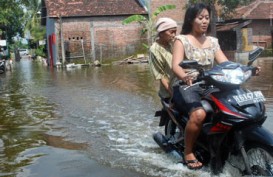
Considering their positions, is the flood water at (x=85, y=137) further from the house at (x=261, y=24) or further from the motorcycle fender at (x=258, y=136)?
the house at (x=261, y=24)

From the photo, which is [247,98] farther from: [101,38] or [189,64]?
[101,38]

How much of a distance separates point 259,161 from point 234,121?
47 cm

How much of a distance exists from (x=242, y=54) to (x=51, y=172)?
26830 mm

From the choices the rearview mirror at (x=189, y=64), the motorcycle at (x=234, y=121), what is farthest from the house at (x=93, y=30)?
the rearview mirror at (x=189, y=64)

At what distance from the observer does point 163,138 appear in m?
5.20

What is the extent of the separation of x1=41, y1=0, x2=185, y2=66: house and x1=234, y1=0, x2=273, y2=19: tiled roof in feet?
28.3

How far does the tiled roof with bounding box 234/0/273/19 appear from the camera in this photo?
35.9 metres

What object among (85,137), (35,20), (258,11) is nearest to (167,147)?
(85,137)

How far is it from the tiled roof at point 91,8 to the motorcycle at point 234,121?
93.8ft

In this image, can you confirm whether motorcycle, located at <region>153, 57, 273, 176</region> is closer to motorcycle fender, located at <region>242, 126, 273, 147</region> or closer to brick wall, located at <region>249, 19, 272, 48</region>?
motorcycle fender, located at <region>242, 126, 273, 147</region>

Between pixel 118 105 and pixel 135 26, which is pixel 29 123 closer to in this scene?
pixel 118 105

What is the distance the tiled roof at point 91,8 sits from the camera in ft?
105

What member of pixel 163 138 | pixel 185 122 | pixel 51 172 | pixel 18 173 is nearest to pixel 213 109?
pixel 185 122

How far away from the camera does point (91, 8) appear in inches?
1292
